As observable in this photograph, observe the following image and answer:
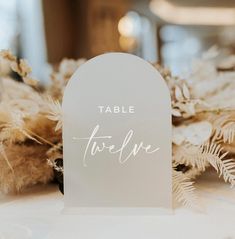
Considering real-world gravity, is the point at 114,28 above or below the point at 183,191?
above

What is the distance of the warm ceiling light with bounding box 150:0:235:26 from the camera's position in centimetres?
300

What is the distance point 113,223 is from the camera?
1.50 feet

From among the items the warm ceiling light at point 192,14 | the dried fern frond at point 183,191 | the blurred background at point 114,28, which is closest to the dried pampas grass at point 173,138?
the dried fern frond at point 183,191

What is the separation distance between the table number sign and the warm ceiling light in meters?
2.78

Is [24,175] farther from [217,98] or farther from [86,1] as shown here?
[86,1]

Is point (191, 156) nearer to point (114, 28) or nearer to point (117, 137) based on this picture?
point (117, 137)

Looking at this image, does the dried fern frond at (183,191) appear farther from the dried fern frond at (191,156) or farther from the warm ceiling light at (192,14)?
the warm ceiling light at (192,14)

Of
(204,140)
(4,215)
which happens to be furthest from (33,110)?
(204,140)

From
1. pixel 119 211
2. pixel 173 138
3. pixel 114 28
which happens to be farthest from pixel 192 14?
pixel 119 211

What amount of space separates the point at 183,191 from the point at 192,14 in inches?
114

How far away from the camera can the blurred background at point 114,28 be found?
277cm

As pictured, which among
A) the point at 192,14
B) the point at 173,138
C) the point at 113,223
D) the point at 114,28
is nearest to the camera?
the point at 113,223

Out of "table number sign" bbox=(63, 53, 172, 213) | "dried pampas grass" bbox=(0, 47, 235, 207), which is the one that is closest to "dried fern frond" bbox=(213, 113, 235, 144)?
"dried pampas grass" bbox=(0, 47, 235, 207)

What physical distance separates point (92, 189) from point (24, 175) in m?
Result: 0.13
